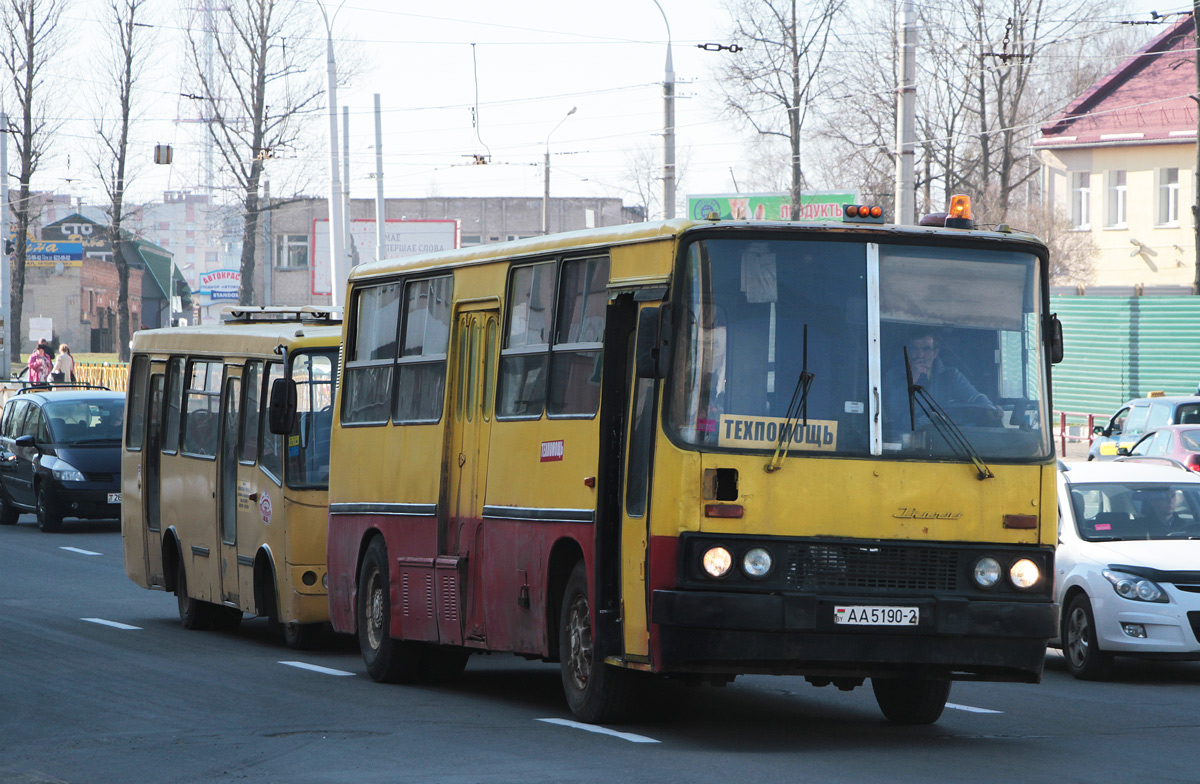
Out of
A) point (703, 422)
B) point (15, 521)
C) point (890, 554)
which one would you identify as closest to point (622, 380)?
point (703, 422)

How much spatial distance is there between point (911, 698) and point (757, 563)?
2.01 m

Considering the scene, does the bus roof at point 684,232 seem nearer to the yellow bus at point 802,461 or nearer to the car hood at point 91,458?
the yellow bus at point 802,461

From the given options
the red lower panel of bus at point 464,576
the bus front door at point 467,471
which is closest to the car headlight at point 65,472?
the red lower panel of bus at point 464,576

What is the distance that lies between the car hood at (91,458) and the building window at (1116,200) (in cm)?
3916

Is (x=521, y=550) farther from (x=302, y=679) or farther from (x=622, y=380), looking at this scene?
(x=302, y=679)

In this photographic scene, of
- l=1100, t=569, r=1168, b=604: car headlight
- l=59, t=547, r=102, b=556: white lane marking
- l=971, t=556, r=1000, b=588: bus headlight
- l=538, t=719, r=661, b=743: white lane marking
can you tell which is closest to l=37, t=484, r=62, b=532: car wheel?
l=59, t=547, r=102, b=556: white lane marking

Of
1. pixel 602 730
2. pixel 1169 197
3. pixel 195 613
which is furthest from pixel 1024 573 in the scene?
pixel 1169 197

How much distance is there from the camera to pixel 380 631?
12.5m

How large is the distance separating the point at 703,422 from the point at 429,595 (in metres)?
3.46

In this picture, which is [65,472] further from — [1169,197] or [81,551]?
[1169,197]

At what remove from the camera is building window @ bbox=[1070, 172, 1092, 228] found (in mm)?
57906

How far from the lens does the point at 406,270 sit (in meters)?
12.6

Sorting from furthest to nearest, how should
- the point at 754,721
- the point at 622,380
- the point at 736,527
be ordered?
the point at 754,721 → the point at 622,380 → the point at 736,527

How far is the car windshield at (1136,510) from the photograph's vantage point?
1341 centimetres
